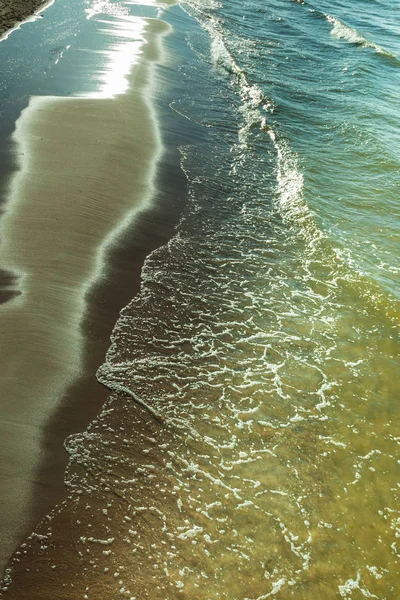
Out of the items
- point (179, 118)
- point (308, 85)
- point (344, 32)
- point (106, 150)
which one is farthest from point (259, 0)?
point (106, 150)

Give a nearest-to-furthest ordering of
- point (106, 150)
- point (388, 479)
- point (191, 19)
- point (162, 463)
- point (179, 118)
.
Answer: point (162, 463) < point (388, 479) < point (106, 150) < point (179, 118) < point (191, 19)

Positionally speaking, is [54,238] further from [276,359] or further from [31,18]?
[31,18]

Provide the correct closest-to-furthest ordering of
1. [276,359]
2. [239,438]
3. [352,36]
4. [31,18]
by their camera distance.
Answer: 1. [239,438]
2. [276,359]
3. [31,18]
4. [352,36]

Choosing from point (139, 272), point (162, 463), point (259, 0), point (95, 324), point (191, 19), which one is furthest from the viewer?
point (259, 0)

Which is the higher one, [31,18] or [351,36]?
[351,36]

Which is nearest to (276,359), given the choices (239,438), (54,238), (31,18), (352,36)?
(239,438)

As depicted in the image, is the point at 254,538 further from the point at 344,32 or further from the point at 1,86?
the point at 344,32
